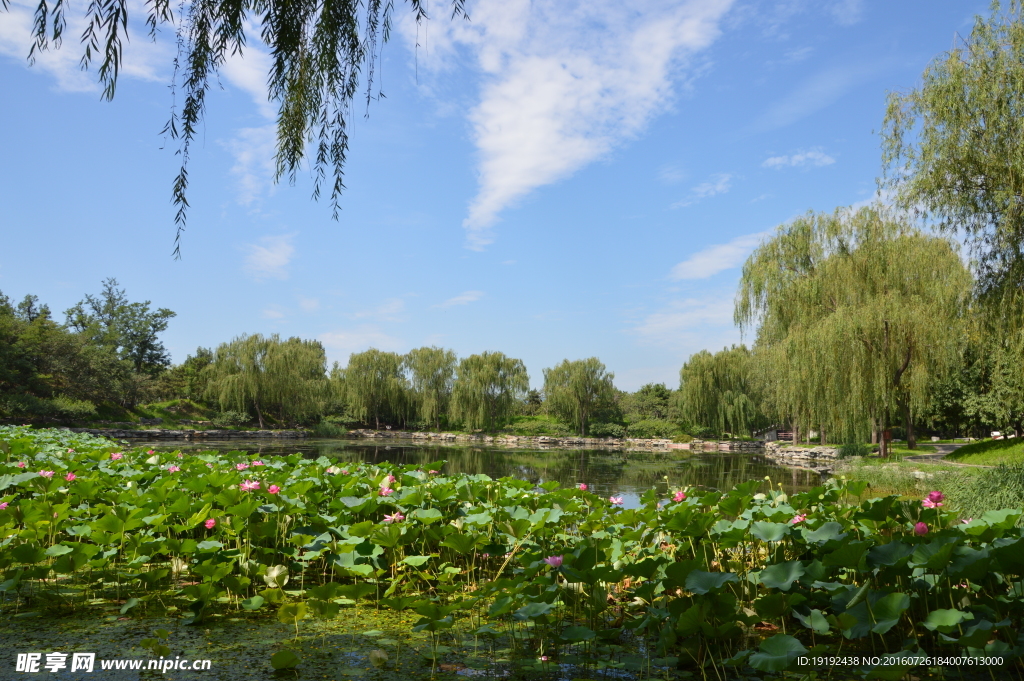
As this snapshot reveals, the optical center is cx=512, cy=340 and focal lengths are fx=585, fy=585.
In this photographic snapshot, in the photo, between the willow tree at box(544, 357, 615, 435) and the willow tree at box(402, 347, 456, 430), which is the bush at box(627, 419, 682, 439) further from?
the willow tree at box(402, 347, 456, 430)

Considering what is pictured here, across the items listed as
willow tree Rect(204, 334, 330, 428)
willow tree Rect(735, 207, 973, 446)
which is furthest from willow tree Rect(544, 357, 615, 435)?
willow tree Rect(735, 207, 973, 446)

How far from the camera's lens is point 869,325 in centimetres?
1084

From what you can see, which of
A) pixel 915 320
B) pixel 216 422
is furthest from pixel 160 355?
pixel 915 320

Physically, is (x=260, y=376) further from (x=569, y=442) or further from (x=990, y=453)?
(x=990, y=453)

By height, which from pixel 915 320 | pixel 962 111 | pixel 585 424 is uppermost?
pixel 962 111

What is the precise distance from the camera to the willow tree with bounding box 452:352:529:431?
2661cm

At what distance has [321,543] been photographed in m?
2.14

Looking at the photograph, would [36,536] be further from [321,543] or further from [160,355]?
[160,355]

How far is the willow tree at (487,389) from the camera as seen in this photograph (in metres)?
26.6

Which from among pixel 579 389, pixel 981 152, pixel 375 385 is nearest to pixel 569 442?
pixel 579 389

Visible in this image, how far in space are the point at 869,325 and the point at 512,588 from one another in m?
11.3

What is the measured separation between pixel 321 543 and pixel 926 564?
6.20 feet

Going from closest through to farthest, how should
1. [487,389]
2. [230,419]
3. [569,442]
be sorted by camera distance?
[230,419] < [569,442] < [487,389]

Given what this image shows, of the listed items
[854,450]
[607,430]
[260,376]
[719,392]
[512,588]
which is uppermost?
[260,376]
